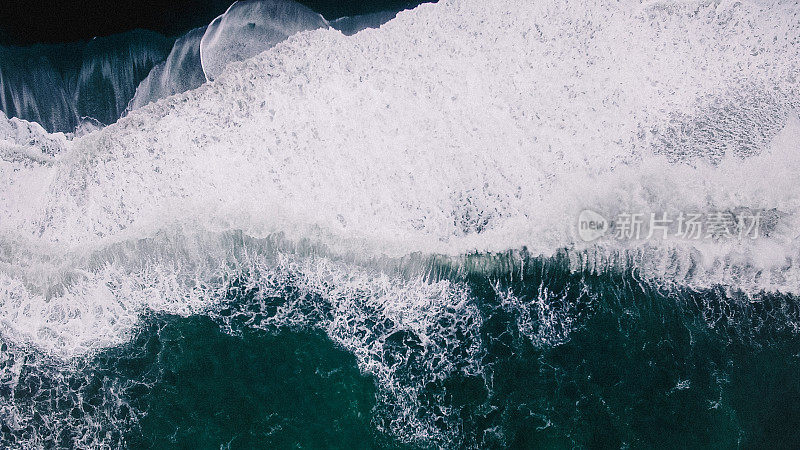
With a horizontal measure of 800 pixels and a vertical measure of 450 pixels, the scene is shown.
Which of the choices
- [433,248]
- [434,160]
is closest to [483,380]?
[433,248]

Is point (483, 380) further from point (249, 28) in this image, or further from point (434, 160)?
point (249, 28)

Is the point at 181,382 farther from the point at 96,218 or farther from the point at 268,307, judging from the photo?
the point at 96,218

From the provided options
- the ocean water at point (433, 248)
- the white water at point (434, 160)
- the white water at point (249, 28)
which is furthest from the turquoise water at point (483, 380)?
the white water at point (249, 28)

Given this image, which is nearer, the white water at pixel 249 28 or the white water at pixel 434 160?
the white water at pixel 434 160

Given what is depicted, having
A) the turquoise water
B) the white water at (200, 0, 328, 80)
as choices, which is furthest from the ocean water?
the white water at (200, 0, 328, 80)

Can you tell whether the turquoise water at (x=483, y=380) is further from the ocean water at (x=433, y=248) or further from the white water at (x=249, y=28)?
the white water at (x=249, y=28)

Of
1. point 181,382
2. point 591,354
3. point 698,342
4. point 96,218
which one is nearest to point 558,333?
point 591,354

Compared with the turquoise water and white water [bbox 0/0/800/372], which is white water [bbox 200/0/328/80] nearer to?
white water [bbox 0/0/800/372]
